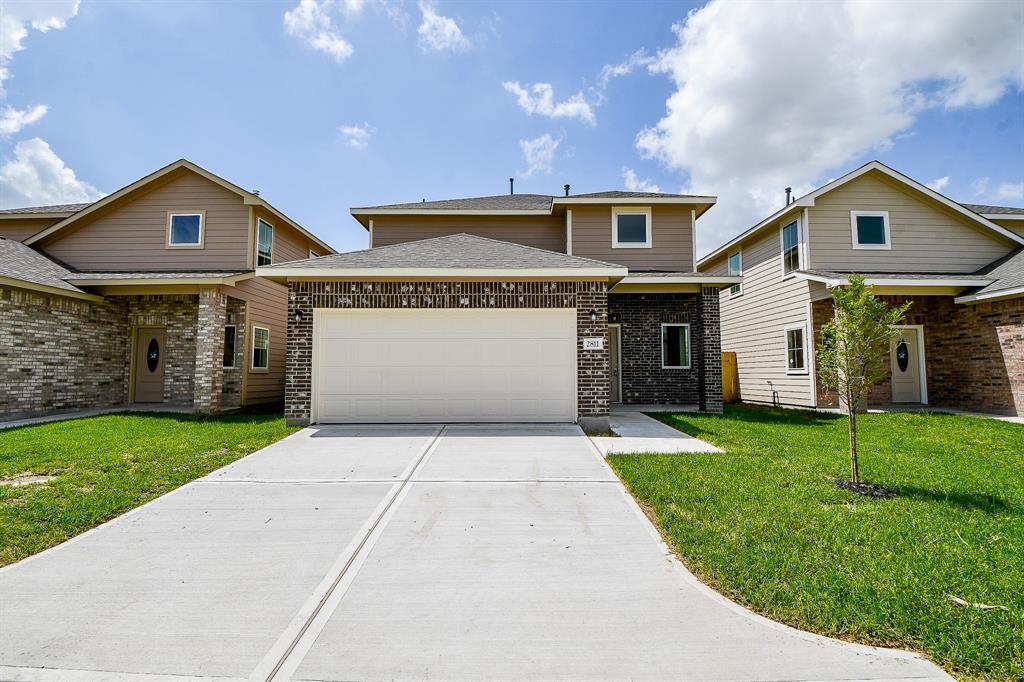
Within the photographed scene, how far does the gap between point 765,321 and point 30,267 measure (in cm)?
1982

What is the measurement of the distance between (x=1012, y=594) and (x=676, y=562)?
6.62 ft

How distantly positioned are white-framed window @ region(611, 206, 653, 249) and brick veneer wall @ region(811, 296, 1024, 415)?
4768 millimetres

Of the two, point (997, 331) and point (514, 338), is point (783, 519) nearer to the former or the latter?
point (514, 338)

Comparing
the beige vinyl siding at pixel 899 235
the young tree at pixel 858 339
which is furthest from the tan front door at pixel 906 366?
the young tree at pixel 858 339

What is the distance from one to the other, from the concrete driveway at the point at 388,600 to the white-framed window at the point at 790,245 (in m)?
11.4

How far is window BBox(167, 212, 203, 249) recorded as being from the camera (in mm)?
12852

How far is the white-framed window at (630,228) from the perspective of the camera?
43.3ft

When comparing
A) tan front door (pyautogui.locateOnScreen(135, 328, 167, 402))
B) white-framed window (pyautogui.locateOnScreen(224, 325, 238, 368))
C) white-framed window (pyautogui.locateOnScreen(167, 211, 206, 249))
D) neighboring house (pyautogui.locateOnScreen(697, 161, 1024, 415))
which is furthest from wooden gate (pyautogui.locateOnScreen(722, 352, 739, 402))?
tan front door (pyautogui.locateOnScreen(135, 328, 167, 402))

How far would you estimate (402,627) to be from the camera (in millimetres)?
2854

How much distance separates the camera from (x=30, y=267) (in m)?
11.5

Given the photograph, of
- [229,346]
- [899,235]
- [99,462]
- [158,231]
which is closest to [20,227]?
[158,231]

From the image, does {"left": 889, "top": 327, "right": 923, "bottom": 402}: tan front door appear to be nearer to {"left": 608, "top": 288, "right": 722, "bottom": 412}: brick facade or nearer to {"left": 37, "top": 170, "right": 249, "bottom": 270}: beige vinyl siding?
{"left": 608, "top": 288, "right": 722, "bottom": 412}: brick facade

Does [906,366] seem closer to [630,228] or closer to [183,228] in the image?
[630,228]

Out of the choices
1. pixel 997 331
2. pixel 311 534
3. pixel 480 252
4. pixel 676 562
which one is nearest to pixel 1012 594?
pixel 676 562
